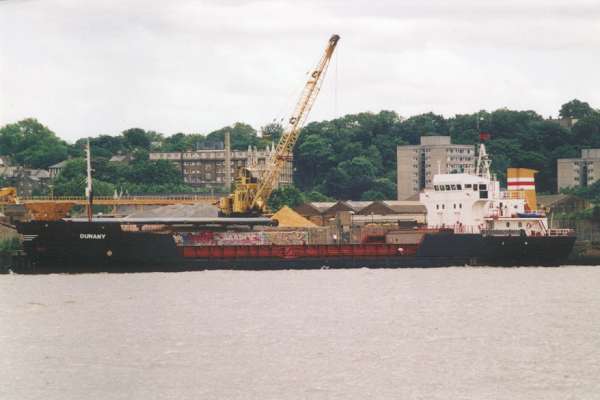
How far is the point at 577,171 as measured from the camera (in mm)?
112312

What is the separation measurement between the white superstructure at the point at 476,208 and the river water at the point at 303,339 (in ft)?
22.9

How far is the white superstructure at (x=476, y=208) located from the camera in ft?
176

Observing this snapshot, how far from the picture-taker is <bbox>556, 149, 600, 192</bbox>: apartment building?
111000 mm

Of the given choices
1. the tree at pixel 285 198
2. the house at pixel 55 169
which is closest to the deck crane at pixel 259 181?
the tree at pixel 285 198

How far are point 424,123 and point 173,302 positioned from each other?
9725 centimetres

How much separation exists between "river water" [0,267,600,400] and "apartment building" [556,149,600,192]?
65.8 m

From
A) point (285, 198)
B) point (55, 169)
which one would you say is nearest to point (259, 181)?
point (285, 198)

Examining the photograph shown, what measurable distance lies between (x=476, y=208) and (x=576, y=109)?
8318 centimetres

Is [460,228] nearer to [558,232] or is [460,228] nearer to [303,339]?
[558,232]

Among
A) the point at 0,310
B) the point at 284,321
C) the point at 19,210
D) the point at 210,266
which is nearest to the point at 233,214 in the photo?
the point at 210,266

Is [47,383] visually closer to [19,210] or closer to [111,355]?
[111,355]

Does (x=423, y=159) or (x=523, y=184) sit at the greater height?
(x=423, y=159)

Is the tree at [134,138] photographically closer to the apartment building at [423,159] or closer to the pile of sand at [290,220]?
the apartment building at [423,159]

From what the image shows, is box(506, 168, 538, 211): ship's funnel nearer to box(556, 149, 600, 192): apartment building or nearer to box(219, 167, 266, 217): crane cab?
box(219, 167, 266, 217): crane cab
